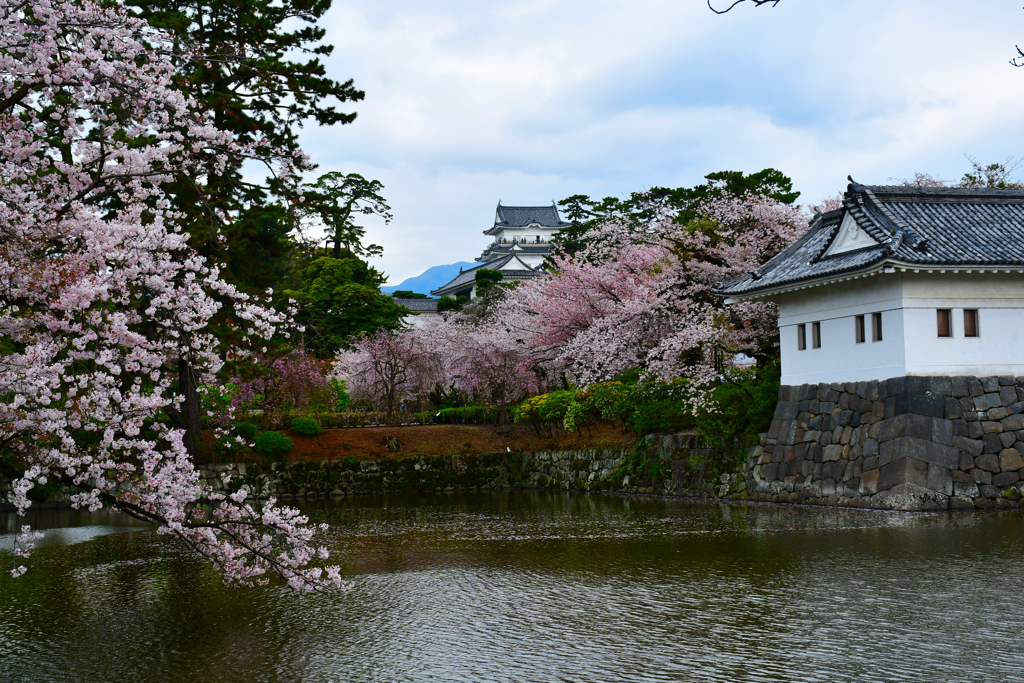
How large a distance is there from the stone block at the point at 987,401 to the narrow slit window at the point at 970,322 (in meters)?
1.11

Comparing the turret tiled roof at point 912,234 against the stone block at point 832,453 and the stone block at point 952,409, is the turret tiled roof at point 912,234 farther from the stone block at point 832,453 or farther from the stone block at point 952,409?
the stone block at point 832,453

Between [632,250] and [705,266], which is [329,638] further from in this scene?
[632,250]

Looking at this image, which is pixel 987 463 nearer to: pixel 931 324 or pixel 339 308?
pixel 931 324

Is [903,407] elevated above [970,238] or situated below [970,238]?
below

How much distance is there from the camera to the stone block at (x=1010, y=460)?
16000 millimetres

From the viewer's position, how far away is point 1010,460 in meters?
16.0

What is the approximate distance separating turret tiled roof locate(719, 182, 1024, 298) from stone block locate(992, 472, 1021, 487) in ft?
11.8

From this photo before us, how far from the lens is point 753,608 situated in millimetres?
8695

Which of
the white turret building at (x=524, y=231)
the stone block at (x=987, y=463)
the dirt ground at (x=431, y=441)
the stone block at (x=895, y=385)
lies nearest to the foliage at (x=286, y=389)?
the dirt ground at (x=431, y=441)

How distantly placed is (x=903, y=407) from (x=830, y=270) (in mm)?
2727

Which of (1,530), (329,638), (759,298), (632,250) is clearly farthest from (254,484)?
(329,638)

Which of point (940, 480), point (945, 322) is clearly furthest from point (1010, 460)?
point (945, 322)

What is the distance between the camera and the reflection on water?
702 cm

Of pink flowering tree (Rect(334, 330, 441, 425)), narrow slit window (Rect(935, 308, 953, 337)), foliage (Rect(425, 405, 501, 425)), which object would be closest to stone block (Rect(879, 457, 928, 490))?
narrow slit window (Rect(935, 308, 953, 337))
